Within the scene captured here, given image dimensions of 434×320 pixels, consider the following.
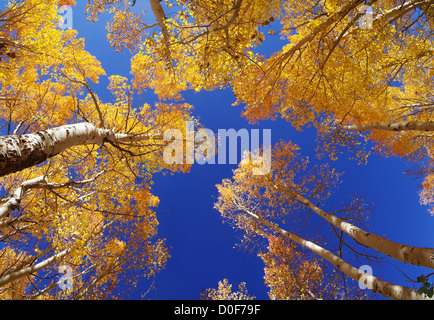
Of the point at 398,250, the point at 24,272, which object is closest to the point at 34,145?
the point at 24,272

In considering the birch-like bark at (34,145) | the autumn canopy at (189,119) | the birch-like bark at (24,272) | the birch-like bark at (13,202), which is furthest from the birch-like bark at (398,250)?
the birch-like bark at (24,272)

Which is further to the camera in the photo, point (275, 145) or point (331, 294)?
point (275, 145)

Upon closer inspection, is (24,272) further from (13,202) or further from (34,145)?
(34,145)

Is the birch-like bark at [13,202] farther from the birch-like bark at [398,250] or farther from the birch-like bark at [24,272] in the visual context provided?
the birch-like bark at [398,250]

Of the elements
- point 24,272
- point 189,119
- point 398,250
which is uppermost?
point 189,119

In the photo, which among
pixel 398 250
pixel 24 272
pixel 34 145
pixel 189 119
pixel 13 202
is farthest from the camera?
pixel 189 119

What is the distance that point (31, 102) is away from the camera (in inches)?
265

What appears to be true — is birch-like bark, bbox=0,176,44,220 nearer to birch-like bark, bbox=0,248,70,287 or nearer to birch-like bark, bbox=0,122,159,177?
birch-like bark, bbox=0,122,159,177

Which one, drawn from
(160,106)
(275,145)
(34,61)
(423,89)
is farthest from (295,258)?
(34,61)

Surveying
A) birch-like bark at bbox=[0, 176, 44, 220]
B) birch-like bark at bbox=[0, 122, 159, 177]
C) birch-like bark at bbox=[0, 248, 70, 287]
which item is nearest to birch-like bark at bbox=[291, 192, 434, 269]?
birch-like bark at bbox=[0, 122, 159, 177]

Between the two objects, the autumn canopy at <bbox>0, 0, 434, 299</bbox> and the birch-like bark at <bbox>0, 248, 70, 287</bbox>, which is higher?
the autumn canopy at <bbox>0, 0, 434, 299</bbox>

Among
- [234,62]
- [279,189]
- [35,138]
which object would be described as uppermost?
[234,62]
